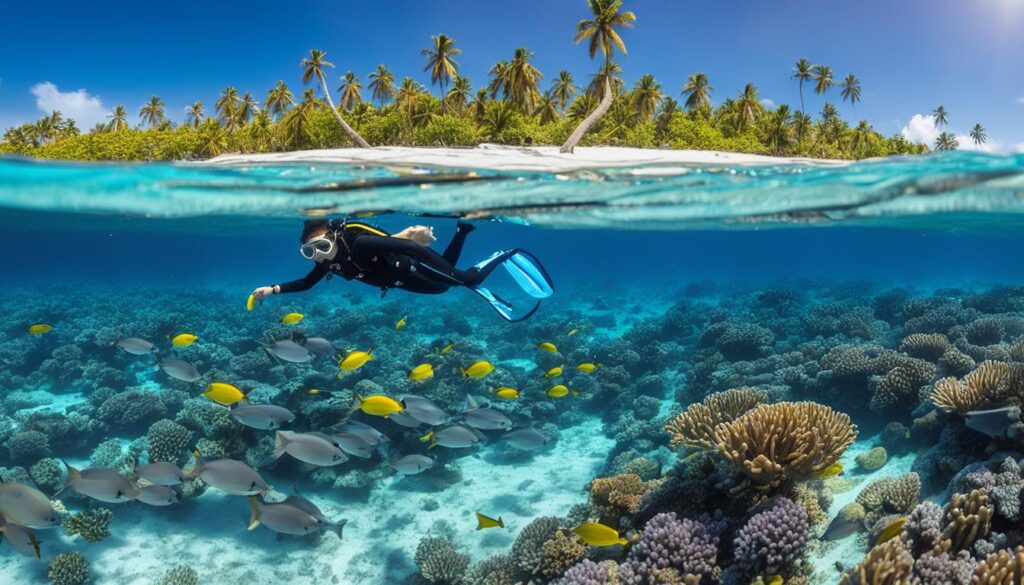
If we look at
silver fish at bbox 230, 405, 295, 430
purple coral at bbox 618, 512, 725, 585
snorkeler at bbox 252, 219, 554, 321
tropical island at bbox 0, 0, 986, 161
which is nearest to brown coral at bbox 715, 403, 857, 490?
purple coral at bbox 618, 512, 725, 585

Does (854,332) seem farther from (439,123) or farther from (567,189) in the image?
(439,123)

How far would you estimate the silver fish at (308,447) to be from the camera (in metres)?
7.17

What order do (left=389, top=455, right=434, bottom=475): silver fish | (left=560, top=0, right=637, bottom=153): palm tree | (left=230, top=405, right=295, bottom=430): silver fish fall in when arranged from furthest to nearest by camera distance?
1. (left=560, top=0, right=637, bottom=153): palm tree
2. (left=389, top=455, right=434, bottom=475): silver fish
3. (left=230, top=405, right=295, bottom=430): silver fish

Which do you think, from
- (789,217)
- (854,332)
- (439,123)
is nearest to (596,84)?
(439,123)

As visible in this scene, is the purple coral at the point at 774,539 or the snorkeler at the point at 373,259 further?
the snorkeler at the point at 373,259

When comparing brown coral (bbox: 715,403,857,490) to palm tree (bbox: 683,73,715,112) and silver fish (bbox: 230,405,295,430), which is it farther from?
palm tree (bbox: 683,73,715,112)

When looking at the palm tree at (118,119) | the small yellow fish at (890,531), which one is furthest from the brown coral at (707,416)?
the palm tree at (118,119)

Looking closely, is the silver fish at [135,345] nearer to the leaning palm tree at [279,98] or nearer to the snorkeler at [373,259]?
the snorkeler at [373,259]

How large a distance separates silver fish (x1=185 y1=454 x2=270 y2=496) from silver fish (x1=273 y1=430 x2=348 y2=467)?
16.5 inches

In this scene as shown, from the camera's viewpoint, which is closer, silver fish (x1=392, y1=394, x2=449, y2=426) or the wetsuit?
the wetsuit

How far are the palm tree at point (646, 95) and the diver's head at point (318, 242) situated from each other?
155 feet

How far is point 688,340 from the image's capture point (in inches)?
727

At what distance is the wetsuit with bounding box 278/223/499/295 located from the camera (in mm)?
7020

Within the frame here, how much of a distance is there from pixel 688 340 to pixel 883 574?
47.3 feet
